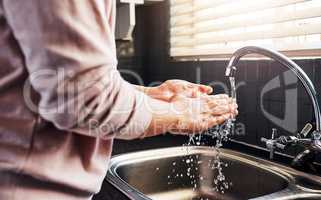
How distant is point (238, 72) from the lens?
1.30 meters

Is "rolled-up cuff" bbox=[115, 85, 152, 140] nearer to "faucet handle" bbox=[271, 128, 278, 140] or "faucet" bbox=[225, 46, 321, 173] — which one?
"faucet" bbox=[225, 46, 321, 173]

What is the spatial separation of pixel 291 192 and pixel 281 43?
0.55 metres

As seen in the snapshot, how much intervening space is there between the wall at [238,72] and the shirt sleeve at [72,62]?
766 millimetres

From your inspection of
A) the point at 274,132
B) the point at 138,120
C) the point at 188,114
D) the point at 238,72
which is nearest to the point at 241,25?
the point at 238,72

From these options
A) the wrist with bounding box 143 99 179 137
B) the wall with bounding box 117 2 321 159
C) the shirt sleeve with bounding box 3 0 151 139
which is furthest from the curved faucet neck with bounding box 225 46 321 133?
the shirt sleeve with bounding box 3 0 151 139

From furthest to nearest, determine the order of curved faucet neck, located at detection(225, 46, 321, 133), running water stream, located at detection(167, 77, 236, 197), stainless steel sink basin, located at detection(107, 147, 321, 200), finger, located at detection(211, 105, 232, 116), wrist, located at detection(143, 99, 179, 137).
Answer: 1. running water stream, located at detection(167, 77, 236, 197)
2. stainless steel sink basin, located at detection(107, 147, 321, 200)
3. curved faucet neck, located at detection(225, 46, 321, 133)
4. finger, located at detection(211, 105, 232, 116)
5. wrist, located at detection(143, 99, 179, 137)

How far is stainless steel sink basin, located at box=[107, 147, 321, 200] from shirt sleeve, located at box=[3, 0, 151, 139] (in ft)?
1.77

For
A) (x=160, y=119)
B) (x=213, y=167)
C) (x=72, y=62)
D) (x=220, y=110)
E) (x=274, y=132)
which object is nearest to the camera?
(x=72, y=62)

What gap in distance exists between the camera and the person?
40 centimetres

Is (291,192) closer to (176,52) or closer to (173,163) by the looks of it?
(173,163)

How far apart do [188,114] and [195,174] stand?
749 mm

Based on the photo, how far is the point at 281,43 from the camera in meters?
1.16

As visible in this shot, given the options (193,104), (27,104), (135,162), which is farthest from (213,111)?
(135,162)

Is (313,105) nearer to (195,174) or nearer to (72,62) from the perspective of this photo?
(195,174)
